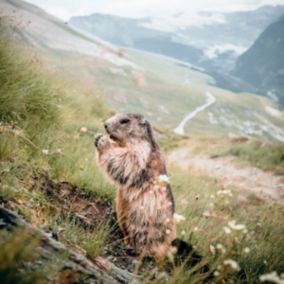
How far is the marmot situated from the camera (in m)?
5.63

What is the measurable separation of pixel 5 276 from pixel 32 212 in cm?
229

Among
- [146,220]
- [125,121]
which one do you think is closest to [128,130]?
[125,121]

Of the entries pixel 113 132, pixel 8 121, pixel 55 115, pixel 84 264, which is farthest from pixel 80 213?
pixel 55 115

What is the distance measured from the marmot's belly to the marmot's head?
1.02 m

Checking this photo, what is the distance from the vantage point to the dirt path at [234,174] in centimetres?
1814

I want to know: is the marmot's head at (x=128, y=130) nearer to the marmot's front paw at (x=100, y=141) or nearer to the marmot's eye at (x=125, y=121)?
the marmot's eye at (x=125, y=121)

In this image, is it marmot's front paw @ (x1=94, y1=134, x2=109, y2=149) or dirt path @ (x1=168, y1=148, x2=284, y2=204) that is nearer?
marmot's front paw @ (x1=94, y1=134, x2=109, y2=149)

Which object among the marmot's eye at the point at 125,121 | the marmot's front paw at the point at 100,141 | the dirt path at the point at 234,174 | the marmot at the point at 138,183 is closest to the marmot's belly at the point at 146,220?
the marmot at the point at 138,183

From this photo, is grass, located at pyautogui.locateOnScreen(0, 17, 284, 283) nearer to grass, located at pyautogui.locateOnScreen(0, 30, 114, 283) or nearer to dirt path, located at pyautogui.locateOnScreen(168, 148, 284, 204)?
grass, located at pyautogui.locateOnScreen(0, 30, 114, 283)

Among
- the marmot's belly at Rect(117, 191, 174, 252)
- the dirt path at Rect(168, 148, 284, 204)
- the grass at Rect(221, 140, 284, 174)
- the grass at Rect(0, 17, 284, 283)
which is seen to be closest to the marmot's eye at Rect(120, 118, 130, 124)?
the grass at Rect(0, 17, 284, 283)

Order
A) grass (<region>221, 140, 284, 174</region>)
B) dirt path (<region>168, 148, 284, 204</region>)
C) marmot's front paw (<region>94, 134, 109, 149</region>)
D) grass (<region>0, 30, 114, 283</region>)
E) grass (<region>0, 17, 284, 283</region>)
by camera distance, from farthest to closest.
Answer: grass (<region>221, 140, 284, 174</region>), dirt path (<region>168, 148, 284, 204</region>), marmot's front paw (<region>94, 134, 109, 149</region>), grass (<region>0, 30, 114, 283</region>), grass (<region>0, 17, 284, 283</region>)

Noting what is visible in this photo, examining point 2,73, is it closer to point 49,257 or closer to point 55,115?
point 55,115

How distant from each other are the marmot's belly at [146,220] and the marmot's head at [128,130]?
1.02 meters

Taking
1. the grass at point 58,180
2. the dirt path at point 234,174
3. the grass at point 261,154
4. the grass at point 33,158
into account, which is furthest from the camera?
the grass at point 261,154
